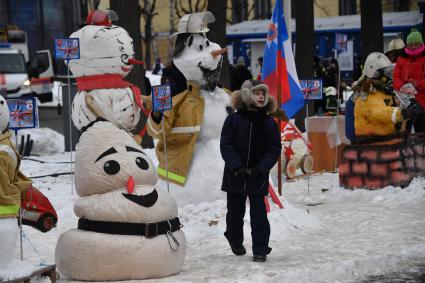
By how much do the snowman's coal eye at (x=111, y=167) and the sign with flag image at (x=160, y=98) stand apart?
5.55 ft

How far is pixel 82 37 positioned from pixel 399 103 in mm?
4119

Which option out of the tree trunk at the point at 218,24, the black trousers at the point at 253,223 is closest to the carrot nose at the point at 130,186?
the black trousers at the point at 253,223

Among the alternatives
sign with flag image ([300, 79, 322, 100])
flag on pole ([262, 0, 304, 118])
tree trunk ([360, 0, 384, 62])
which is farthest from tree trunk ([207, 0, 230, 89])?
flag on pole ([262, 0, 304, 118])

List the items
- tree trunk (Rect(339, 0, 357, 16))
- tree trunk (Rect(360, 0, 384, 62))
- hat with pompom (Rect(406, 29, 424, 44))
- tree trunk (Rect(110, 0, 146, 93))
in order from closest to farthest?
hat with pompom (Rect(406, 29, 424, 44)) < tree trunk (Rect(110, 0, 146, 93)) < tree trunk (Rect(360, 0, 384, 62)) < tree trunk (Rect(339, 0, 357, 16))

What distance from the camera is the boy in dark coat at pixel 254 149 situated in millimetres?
7336

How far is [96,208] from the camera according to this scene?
6.66 m

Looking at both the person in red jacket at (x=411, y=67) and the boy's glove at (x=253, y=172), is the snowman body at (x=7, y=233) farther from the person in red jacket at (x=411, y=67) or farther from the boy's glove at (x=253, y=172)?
the person in red jacket at (x=411, y=67)

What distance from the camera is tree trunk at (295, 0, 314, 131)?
58.1ft

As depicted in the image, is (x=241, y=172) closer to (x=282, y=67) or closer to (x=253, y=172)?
(x=253, y=172)

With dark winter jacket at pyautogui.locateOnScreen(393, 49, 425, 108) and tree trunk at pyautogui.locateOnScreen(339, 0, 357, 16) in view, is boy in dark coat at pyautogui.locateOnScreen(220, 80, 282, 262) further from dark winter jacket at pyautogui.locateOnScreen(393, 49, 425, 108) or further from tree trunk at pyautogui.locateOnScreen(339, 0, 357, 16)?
tree trunk at pyautogui.locateOnScreen(339, 0, 357, 16)

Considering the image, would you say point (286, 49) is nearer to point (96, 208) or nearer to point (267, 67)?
point (267, 67)

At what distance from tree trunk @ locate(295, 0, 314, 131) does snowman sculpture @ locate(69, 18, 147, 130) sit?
9.14 m

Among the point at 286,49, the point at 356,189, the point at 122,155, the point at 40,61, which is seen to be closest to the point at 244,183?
the point at 122,155

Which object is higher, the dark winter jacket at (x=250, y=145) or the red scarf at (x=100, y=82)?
the red scarf at (x=100, y=82)
